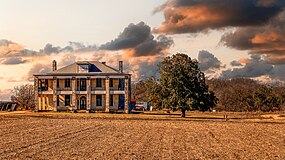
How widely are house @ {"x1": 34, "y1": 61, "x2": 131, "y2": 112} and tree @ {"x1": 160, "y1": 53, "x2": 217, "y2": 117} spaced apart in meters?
11.5

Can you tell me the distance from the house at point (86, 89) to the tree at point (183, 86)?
11.5 m

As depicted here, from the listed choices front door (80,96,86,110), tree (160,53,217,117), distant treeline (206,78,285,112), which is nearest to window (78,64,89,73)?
front door (80,96,86,110)

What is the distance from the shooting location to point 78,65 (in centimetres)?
8088

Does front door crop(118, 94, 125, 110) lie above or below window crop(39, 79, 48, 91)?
below

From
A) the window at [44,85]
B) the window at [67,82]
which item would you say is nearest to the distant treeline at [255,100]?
the window at [67,82]

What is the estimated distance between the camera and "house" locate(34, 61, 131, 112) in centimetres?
7869

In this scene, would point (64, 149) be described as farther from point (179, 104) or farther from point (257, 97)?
point (257, 97)

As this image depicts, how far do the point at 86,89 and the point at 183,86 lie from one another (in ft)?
66.9

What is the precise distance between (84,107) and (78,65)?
783 centimetres

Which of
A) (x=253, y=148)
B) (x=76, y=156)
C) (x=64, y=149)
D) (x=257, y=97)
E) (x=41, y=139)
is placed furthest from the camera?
(x=257, y=97)

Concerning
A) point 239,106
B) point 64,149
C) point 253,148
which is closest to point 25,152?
point 64,149

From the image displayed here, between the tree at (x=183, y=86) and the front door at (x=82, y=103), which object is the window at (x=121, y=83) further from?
the tree at (x=183, y=86)

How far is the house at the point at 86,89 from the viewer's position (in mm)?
78688

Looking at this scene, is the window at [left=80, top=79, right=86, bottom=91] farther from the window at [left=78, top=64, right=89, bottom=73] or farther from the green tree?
the green tree
